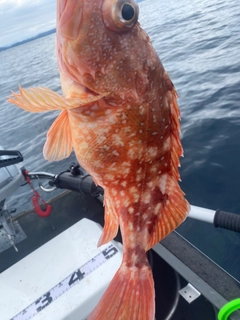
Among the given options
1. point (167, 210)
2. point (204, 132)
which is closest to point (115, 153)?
point (167, 210)

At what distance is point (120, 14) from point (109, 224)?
4.01 feet

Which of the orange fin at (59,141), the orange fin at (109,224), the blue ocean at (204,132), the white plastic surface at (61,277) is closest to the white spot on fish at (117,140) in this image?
the orange fin at (59,141)

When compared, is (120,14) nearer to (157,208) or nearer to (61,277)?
(157,208)

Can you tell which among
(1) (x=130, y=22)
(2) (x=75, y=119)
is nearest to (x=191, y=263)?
(2) (x=75, y=119)

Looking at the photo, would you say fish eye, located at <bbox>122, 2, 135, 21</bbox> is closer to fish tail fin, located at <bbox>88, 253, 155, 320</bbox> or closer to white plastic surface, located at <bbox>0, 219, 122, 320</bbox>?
fish tail fin, located at <bbox>88, 253, 155, 320</bbox>

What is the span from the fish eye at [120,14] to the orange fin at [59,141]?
22.4 inches

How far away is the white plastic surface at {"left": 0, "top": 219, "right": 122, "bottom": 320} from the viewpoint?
296 centimetres

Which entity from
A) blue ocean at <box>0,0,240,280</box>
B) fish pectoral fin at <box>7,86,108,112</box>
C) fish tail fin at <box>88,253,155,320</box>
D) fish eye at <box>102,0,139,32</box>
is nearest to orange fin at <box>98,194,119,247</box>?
fish tail fin at <box>88,253,155,320</box>

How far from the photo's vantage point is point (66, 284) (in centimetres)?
315

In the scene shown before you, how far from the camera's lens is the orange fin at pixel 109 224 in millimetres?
1929

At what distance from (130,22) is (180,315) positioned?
118 inches

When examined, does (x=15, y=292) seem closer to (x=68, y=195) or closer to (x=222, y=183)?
Result: (x=68, y=195)

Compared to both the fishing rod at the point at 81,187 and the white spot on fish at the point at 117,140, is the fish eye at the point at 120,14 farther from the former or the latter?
the fishing rod at the point at 81,187

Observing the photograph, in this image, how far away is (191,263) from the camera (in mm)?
3564
